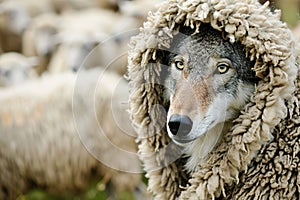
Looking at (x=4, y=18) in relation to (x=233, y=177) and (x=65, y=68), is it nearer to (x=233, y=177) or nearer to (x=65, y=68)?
(x=65, y=68)

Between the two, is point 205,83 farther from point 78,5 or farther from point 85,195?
point 78,5

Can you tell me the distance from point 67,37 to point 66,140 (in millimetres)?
3796

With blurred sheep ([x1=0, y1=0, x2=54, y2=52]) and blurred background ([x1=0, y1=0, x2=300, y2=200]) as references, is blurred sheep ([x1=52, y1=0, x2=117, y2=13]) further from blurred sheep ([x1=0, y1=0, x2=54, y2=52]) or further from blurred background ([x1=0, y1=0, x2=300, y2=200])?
blurred sheep ([x1=0, y1=0, x2=54, y2=52])

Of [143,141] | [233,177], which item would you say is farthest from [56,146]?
[233,177]

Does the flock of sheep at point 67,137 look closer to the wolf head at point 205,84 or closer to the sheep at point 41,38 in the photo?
the wolf head at point 205,84

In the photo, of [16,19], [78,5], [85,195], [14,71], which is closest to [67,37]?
[14,71]

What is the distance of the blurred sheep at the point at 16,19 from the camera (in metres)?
11.1

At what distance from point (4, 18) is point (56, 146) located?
5.86m

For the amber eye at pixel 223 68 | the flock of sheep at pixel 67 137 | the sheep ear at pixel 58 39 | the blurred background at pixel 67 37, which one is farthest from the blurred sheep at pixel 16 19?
the amber eye at pixel 223 68

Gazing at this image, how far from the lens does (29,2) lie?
1202 centimetres

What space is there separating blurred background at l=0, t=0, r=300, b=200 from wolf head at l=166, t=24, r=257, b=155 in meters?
3.23

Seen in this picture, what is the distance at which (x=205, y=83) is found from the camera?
10.5 feet

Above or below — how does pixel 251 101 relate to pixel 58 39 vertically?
above

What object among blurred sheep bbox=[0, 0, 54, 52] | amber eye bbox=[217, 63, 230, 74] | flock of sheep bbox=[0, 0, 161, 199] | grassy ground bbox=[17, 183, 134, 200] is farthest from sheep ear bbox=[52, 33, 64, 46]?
amber eye bbox=[217, 63, 230, 74]
